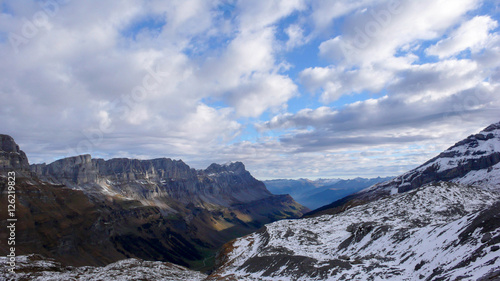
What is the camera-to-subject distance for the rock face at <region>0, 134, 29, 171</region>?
17631 cm

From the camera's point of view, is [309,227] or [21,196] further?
[21,196]

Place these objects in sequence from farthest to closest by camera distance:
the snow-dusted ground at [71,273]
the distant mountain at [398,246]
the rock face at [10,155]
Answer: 1. the rock face at [10,155]
2. the snow-dusted ground at [71,273]
3. the distant mountain at [398,246]

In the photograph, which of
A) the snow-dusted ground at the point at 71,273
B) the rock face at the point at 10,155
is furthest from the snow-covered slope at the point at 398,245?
the rock face at the point at 10,155

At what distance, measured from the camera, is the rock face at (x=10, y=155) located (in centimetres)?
17631

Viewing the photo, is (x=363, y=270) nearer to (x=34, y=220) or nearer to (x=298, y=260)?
(x=298, y=260)

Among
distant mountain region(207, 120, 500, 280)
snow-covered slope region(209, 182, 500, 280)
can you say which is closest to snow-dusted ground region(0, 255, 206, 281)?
snow-covered slope region(209, 182, 500, 280)

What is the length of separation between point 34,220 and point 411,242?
636 feet

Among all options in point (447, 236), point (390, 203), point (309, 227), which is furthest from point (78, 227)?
point (447, 236)

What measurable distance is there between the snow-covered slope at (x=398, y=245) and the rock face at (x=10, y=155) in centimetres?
14976

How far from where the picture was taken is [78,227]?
196 meters

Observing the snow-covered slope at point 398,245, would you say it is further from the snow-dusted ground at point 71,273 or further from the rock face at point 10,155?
the rock face at point 10,155

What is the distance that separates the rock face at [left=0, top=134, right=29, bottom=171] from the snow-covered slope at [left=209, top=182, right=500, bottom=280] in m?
150

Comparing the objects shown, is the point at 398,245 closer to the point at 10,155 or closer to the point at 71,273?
the point at 71,273

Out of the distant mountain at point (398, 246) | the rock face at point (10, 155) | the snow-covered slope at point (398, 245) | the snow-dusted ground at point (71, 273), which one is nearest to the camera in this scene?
the distant mountain at point (398, 246)
